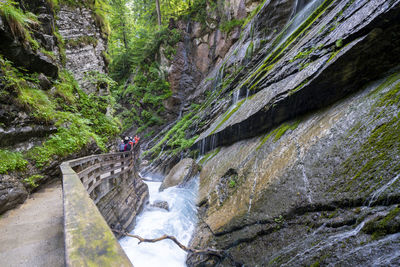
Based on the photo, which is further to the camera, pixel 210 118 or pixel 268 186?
pixel 210 118

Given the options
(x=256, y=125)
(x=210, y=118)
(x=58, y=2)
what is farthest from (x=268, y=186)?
(x=58, y=2)

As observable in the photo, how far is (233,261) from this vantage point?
434 cm

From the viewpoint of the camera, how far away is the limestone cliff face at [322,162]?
9.75 feet

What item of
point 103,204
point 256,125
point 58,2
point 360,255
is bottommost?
point 103,204

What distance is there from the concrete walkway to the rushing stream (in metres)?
3.10

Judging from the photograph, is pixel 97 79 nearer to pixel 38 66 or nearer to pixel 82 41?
pixel 82 41

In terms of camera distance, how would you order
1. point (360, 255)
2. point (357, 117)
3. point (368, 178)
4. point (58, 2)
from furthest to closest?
1. point (58, 2)
2. point (357, 117)
3. point (368, 178)
4. point (360, 255)

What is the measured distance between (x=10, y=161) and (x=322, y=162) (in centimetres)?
739

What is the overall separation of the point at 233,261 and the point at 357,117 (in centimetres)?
452

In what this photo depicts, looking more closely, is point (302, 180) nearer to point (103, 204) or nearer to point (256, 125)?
point (256, 125)

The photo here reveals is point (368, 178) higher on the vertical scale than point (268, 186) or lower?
higher

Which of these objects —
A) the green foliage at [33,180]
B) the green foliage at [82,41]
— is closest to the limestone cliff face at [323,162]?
the green foliage at [33,180]

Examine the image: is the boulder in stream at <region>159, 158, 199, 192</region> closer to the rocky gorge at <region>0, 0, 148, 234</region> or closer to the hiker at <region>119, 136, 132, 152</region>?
the rocky gorge at <region>0, 0, 148, 234</region>

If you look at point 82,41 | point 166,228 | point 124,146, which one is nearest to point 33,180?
point 166,228
